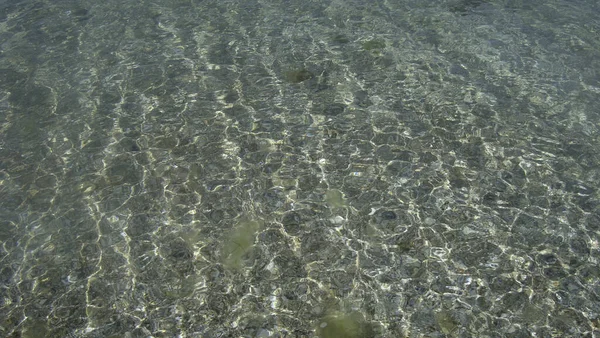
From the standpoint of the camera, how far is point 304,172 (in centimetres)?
873

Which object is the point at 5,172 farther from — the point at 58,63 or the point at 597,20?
the point at 597,20

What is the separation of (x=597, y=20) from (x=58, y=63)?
1228cm

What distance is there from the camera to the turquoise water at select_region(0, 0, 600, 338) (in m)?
6.87

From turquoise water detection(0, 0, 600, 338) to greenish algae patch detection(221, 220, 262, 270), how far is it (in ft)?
0.10

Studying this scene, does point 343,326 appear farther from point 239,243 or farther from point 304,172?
point 304,172

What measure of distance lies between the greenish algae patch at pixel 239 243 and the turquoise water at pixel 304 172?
0.03 m

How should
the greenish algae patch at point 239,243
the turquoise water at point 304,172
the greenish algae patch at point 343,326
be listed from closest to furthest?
the greenish algae patch at point 343,326
the turquoise water at point 304,172
the greenish algae patch at point 239,243

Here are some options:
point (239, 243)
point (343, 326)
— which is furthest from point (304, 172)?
point (343, 326)

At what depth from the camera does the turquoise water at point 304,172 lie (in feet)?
22.5

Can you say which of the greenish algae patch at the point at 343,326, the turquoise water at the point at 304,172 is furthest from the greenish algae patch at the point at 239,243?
the greenish algae patch at the point at 343,326

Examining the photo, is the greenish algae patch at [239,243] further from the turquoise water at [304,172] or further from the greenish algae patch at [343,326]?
the greenish algae patch at [343,326]

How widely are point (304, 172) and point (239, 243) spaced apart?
174 cm

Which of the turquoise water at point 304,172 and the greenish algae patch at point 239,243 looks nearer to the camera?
the turquoise water at point 304,172

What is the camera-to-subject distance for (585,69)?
10.9 metres
